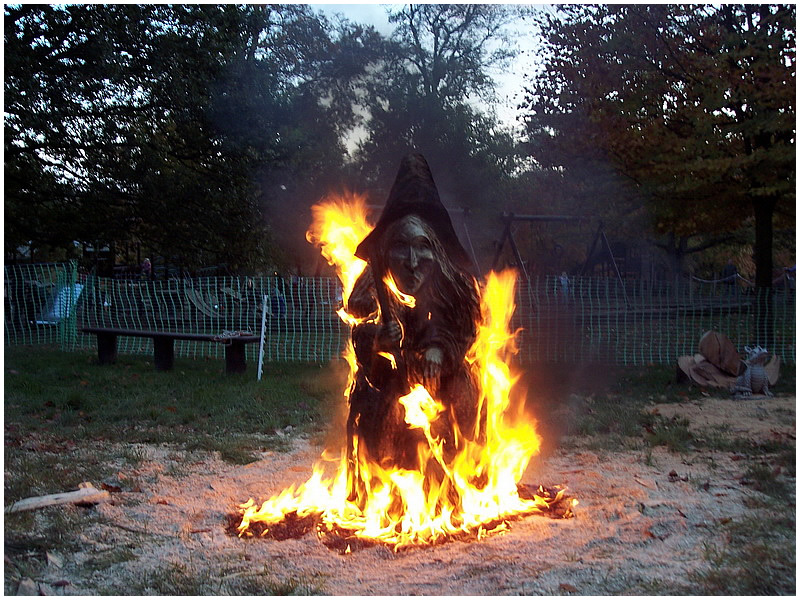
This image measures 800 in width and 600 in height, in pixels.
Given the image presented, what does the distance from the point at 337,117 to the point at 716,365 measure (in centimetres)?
1126

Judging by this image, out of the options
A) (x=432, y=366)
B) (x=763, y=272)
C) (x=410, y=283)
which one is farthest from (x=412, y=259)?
→ (x=763, y=272)

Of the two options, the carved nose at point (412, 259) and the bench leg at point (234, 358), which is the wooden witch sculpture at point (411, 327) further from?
the bench leg at point (234, 358)

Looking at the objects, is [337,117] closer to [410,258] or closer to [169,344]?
[169,344]

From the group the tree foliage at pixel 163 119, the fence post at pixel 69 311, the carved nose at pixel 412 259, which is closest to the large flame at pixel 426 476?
the carved nose at pixel 412 259

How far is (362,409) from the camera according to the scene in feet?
15.2

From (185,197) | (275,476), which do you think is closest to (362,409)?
(275,476)

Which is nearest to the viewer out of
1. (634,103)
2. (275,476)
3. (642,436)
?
(275,476)

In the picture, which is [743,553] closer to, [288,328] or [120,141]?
[288,328]

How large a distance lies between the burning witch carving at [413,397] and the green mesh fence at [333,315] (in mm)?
8120

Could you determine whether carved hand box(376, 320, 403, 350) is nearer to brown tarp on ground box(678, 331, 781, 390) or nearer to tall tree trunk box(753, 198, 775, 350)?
brown tarp on ground box(678, 331, 781, 390)

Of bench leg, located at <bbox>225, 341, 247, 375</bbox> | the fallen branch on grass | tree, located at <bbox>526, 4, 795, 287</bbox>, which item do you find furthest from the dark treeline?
the fallen branch on grass

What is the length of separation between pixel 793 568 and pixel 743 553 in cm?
27

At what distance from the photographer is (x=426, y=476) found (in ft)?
14.9

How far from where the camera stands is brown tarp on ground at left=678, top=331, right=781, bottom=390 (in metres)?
10.1
